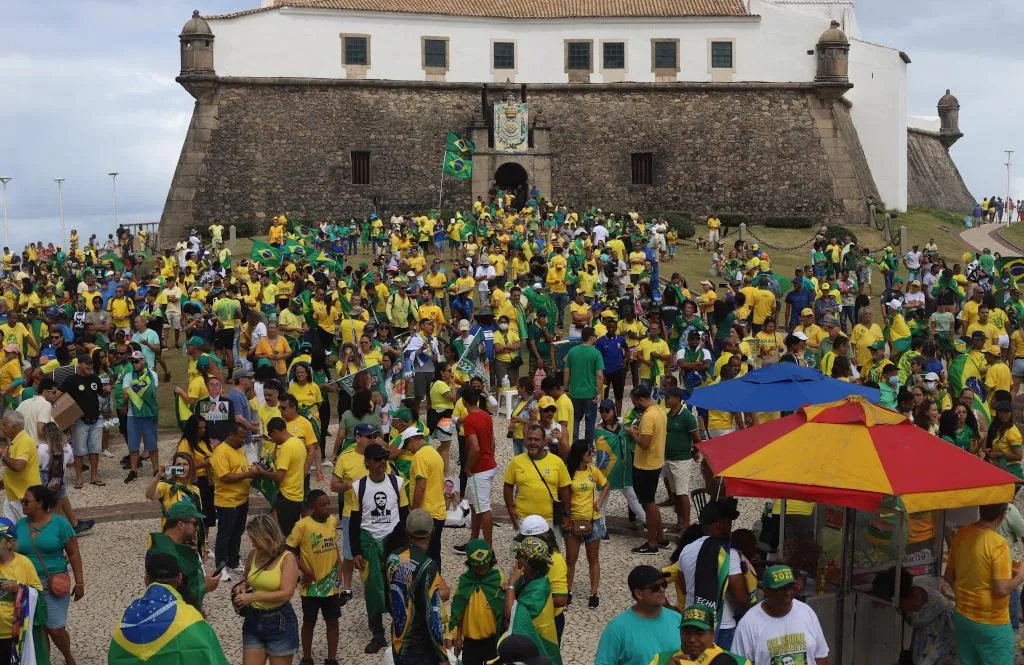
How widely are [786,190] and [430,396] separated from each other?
3609 centimetres

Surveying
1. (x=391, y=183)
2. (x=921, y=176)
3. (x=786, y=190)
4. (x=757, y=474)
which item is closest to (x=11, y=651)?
(x=757, y=474)

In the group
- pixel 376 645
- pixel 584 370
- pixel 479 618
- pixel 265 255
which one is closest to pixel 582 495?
pixel 376 645

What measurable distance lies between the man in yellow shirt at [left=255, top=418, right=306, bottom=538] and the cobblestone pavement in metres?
0.78

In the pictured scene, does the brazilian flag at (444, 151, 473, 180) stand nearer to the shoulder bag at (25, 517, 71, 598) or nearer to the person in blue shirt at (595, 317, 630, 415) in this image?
the person in blue shirt at (595, 317, 630, 415)

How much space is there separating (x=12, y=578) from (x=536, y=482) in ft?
12.7

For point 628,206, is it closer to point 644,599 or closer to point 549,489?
point 549,489

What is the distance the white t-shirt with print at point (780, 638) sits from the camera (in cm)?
666

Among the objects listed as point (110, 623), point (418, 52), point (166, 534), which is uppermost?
point (418, 52)

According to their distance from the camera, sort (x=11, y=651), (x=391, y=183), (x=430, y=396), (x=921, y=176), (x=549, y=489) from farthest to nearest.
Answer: (x=921, y=176) → (x=391, y=183) → (x=430, y=396) → (x=549, y=489) → (x=11, y=651)

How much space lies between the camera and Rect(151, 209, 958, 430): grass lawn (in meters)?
36.5

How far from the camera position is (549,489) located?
9859 mm

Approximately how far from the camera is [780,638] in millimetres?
6668

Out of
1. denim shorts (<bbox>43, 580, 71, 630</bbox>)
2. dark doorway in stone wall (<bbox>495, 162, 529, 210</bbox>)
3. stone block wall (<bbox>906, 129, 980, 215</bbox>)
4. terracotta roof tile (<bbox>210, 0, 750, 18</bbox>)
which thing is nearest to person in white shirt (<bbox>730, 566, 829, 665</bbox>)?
denim shorts (<bbox>43, 580, 71, 630</bbox>)

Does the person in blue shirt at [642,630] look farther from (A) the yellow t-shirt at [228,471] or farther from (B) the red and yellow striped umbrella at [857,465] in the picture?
(A) the yellow t-shirt at [228,471]
